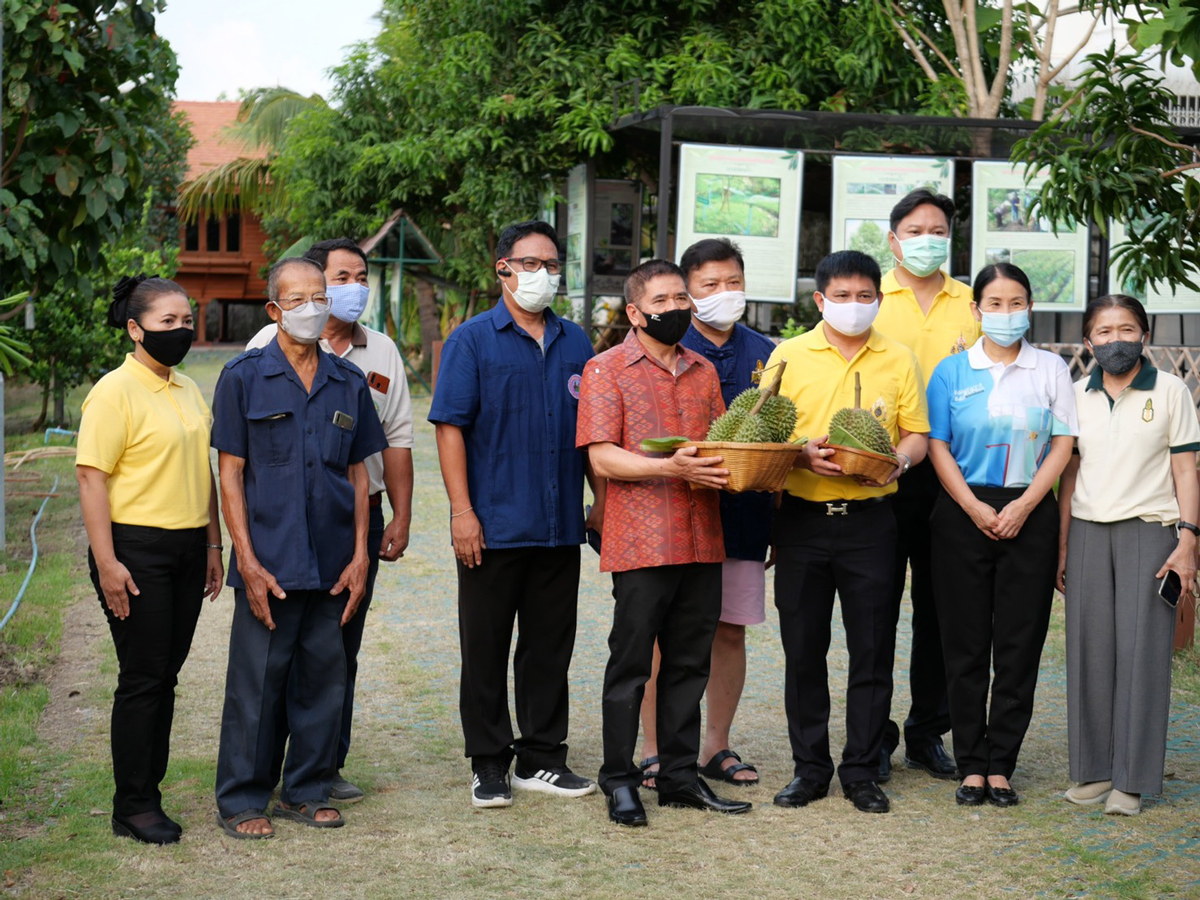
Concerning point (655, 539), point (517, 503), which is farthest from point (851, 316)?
point (517, 503)

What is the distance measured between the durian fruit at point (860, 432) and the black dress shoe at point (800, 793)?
1.31m

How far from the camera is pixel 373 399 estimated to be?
5.14 metres

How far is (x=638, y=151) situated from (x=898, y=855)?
11.9 m

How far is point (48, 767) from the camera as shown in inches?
214

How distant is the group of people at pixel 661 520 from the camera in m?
4.68

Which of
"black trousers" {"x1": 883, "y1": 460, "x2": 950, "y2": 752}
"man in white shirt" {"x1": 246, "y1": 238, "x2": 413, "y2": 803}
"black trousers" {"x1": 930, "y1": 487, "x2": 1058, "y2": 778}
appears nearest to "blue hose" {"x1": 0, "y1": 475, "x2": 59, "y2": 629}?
"man in white shirt" {"x1": 246, "y1": 238, "x2": 413, "y2": 803}

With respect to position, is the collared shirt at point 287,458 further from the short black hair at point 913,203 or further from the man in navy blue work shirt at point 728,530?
the short black hair at point 913,203

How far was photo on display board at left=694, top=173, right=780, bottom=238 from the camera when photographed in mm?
11461

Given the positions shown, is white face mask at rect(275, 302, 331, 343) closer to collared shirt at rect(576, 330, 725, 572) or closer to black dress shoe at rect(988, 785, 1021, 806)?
collared shirt at rect(576, 330, 725, 572)

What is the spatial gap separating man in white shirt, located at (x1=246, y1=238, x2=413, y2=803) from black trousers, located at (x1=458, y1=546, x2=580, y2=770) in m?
0.35

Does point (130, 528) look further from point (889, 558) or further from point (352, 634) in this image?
point (889, 558)

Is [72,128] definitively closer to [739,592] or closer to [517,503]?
[517,503]

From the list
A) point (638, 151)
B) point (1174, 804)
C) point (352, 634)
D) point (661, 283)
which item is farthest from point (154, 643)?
point (638, 151)

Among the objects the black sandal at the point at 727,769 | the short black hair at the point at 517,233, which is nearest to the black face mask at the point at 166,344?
the short black hair at the point at 517,233
